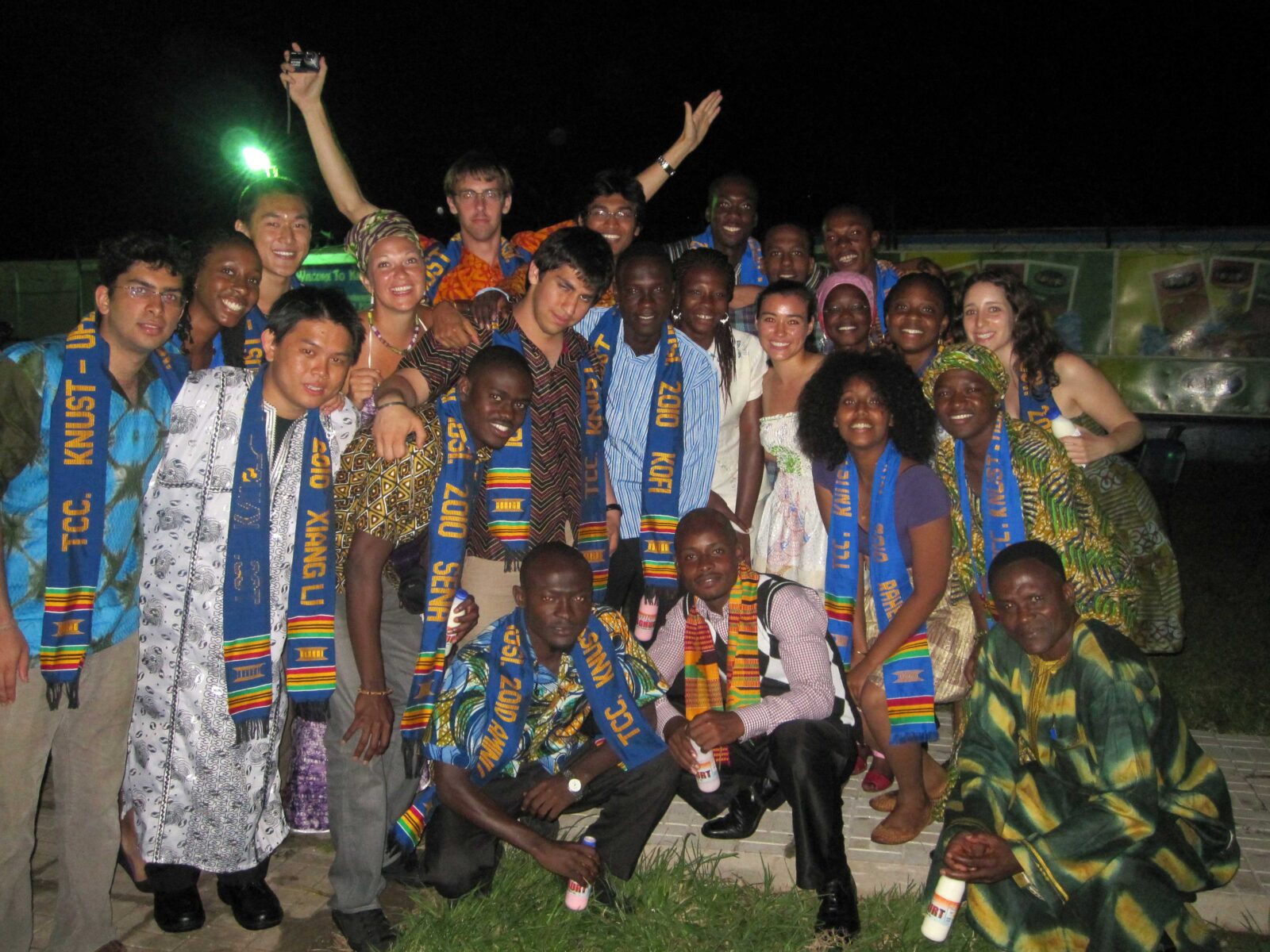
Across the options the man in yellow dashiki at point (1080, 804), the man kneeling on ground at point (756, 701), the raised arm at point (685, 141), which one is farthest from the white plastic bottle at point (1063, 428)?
the raised arm at point (685, 141)

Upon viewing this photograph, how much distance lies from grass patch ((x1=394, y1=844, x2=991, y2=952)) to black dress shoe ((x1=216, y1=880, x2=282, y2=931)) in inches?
19.4

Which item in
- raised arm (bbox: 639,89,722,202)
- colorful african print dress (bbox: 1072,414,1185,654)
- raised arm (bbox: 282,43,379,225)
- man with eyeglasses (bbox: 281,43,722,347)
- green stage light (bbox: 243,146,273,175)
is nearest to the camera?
colorful african print dress (bbox: 1072,414,1185,654)

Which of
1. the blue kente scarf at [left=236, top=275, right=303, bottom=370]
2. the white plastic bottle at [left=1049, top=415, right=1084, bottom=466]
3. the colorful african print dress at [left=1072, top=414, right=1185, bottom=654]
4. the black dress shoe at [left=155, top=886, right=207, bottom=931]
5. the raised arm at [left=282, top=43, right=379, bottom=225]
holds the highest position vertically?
the raised arm at [left=282, top=43, right=379, bottom=225]

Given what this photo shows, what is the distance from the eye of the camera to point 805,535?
181 inches

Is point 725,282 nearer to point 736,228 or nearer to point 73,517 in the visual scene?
point 736,228

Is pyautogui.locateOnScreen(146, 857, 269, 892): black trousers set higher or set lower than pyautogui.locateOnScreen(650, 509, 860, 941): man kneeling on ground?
lower

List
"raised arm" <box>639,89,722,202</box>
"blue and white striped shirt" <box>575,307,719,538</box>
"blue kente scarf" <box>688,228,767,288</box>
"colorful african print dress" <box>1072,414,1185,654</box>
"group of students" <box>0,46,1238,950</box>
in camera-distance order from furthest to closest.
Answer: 1. "raised arm" <box>639,89,722,202</box>
2. "blue kente scarf" <box>688,228,767,288</box>
3. "blue and white striped shirt" <box>575,307,719,538</box>
4. "colorful african print dress" <box>1072,414,1185,654</box>
5. "group of students" <box>0,46,1238,950</box>

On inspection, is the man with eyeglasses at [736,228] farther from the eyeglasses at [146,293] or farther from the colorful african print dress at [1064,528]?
the eyeglasses at [146,293]

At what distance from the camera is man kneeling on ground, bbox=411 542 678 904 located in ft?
11.9

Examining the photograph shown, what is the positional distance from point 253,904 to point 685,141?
176 inches

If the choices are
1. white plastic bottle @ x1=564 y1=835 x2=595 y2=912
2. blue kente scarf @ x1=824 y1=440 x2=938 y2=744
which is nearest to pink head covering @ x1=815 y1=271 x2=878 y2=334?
blue kente scarf @ x1=824 y1=440 x2=938 y2=744

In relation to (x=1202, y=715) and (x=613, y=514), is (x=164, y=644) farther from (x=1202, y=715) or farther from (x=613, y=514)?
(x=1202, y=715)

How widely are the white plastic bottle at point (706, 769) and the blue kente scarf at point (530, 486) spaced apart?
759mm

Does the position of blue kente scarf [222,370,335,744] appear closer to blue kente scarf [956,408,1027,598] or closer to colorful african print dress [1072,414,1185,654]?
blue kente scarf [956,408,1027,598]
